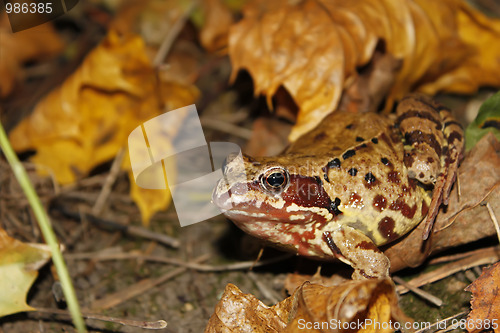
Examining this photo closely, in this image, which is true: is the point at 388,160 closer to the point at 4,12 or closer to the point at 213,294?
the point at 213,294

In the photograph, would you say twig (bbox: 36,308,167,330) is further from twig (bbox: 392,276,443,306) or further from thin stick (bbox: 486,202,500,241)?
thin stick (bbox: 486,202,500,241)

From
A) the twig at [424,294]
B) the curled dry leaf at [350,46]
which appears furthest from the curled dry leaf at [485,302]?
the curled dry leaf at [350,46]

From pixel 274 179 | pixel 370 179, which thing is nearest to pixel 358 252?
pixel 370 179

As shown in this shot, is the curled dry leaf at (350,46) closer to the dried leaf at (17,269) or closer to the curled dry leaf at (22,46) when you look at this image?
the dried leaf at (17,269)

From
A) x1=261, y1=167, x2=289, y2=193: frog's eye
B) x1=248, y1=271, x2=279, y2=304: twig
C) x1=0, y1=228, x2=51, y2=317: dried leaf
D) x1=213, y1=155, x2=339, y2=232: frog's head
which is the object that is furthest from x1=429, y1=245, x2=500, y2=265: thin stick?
x1=0, y1=228, x2=51, y2=317: dried leaf

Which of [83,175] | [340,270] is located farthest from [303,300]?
[83,175]
